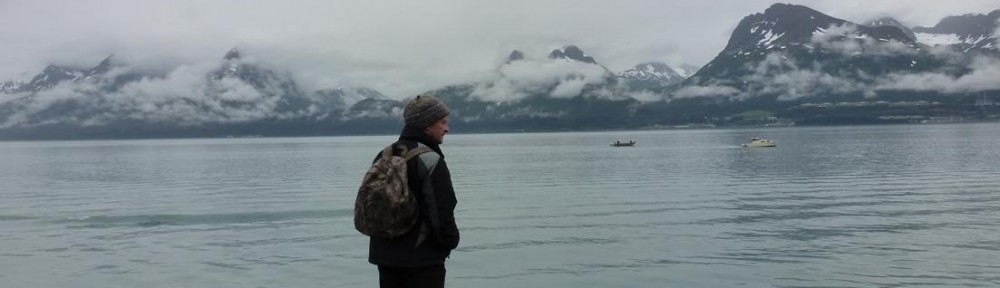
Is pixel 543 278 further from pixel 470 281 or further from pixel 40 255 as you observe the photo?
pixel 40 255

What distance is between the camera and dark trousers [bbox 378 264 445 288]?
316 inches

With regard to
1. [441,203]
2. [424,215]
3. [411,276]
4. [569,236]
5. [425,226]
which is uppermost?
[441,203]

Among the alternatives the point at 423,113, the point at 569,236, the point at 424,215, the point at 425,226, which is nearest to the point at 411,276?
the point at 425,226

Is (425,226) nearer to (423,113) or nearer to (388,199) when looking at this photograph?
(388,199)

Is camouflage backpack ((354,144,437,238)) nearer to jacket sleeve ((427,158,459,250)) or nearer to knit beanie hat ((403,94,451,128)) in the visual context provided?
jacket sleeve ((427,158,459,250))

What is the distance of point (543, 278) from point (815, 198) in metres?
27.5

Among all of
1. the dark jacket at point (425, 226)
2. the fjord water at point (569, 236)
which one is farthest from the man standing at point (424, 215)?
the fjord water at point (569, 236)

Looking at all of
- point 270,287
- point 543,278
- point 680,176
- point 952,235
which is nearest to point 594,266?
point 543,278

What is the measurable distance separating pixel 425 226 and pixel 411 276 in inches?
22.2

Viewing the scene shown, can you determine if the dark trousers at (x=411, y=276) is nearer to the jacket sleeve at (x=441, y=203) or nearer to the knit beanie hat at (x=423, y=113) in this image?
the jacket sleeve at (x=441, y=203)

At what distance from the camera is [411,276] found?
8.05m

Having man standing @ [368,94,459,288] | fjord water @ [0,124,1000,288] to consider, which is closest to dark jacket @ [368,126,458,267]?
man standing @ [368,94,459,288]

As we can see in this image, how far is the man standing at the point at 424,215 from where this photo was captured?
25.1ft

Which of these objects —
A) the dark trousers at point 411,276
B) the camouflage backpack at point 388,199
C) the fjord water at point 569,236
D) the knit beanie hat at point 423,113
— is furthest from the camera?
the fjord water at point 569,236
